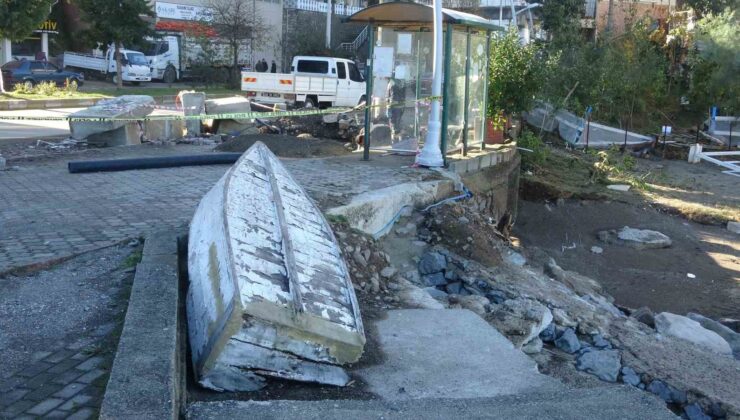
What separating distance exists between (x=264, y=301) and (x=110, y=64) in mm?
38798

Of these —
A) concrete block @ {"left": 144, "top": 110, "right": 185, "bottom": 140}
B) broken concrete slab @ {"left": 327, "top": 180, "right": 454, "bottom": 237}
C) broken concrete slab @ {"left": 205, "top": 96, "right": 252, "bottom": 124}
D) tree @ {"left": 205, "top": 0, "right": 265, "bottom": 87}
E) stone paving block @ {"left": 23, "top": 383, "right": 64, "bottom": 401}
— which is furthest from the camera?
tree @ {"left": 205, "top": 0, "right": 265, "bottom": 87}

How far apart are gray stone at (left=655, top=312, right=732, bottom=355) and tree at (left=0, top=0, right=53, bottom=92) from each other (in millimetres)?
24335

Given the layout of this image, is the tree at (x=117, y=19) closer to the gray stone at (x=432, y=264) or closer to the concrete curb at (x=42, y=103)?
the concrete curb at (x=42, y=103)

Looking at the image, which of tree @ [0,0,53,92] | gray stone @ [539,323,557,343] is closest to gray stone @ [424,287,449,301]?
gray stone @ [539,323,557,343]

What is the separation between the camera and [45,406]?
3865mm

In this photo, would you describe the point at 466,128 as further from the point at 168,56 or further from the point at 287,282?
the point at 168,56

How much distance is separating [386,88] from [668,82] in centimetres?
2486

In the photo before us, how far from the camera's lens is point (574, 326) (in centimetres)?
693

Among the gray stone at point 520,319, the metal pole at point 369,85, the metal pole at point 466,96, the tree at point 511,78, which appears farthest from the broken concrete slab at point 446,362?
the tree at point 511,78

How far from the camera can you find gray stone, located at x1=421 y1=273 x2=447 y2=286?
7637 mm

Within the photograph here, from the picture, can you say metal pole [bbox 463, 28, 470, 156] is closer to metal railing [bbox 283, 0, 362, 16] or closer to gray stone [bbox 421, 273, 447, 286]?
gray stone [bbox 421, 273, 447, 286]

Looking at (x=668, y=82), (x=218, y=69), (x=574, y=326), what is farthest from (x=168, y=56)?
(x=574, y=326)

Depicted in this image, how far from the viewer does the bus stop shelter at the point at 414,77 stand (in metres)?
11.7

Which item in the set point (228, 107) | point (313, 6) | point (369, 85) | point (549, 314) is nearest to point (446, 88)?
point (369, 85)
